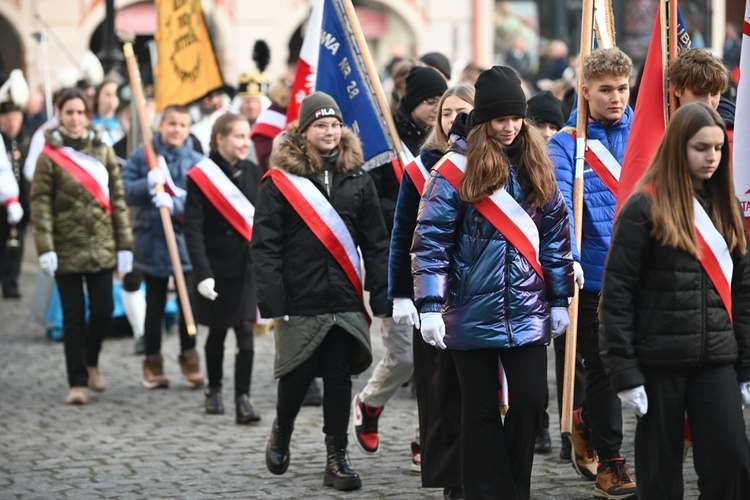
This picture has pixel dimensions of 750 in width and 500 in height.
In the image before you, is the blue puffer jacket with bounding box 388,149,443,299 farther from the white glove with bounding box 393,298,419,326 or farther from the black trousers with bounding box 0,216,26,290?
the black trousers with bounding box 0,216,26,290

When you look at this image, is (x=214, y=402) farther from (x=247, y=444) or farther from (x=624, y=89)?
(x=624, y=89)

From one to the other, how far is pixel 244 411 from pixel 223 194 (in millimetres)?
1314

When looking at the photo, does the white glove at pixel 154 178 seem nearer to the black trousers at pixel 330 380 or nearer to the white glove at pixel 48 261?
the white glove at pixel 48 261

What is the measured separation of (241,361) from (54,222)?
1.73m

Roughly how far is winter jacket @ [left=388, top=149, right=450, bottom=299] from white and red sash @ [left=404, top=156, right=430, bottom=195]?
89mm

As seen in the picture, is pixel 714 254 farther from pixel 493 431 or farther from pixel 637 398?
pixel 493 431

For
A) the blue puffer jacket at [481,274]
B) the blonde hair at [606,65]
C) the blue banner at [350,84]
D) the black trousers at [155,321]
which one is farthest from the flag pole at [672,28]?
the black trousers at [155,321]

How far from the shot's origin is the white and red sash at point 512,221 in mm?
5691

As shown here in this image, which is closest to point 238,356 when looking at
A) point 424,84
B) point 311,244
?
point 311,244

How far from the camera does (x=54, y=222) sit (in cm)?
971

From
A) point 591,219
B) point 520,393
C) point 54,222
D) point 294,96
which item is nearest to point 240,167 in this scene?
point 294,96

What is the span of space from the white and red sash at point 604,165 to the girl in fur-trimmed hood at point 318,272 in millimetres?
1185

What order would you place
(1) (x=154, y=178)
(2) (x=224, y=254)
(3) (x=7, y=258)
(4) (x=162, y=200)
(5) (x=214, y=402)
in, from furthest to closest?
(3) (x=7, y=258), (1) (x=154, y=178), (4) (x=162, y=200), (5) (x=214, y=402), (2) (x=224, y=254)

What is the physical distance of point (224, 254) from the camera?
29.7 ft
